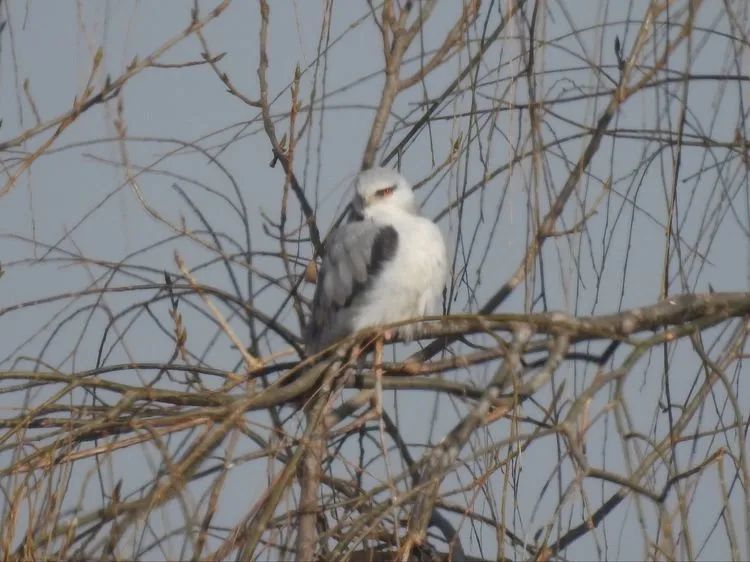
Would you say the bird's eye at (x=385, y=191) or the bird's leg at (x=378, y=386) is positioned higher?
the bird's eye at (x=385, y=191)

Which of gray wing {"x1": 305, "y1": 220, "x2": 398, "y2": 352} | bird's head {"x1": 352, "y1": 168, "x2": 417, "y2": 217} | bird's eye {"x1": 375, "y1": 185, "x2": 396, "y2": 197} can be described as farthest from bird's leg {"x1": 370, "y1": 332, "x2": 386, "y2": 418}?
bird's eye {"x1": 375, "y1": 185, "x2": 396, "y2": 197}

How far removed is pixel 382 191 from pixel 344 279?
49 cm

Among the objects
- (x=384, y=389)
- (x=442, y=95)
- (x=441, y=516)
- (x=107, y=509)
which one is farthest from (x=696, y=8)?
(x=107, y=509)

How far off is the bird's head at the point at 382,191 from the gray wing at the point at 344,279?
0.20 meters

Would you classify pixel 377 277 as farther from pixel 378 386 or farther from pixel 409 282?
pixel 378 386

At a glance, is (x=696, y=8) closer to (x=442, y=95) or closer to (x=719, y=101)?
(x=719, y=101)

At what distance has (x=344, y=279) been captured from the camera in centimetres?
515

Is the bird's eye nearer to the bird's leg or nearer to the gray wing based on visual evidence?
the gray wing

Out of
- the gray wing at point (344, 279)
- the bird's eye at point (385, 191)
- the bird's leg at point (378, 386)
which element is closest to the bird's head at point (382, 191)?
the bird's eye at point (385, 191)

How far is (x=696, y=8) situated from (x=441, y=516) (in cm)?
164

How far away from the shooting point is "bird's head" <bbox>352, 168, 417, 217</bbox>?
206 inches

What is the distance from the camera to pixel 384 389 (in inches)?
148

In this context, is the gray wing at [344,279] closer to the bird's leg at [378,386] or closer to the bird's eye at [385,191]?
the bird's eye at [385,191]

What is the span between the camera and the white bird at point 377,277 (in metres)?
5.17
